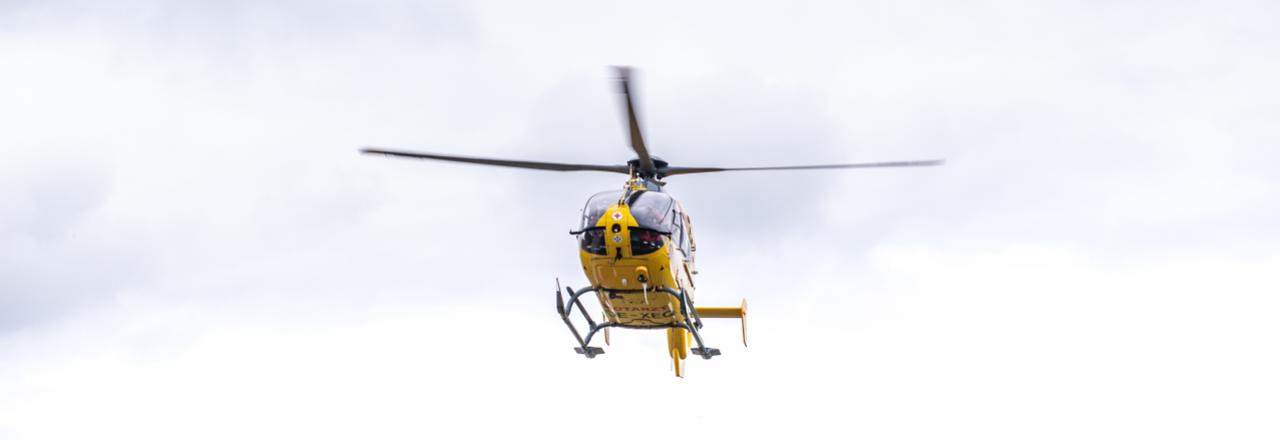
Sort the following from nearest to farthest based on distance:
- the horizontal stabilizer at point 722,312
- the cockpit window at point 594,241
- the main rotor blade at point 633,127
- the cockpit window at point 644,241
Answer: the main rotor blade at point 633,127, the cockpit window at point 644,241, the cockpit window at point 594,241, the horizontal stabilizer at point 722,312

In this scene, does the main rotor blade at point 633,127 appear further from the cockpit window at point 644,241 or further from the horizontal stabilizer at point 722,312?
the horizontal stabilizer at point 722,312

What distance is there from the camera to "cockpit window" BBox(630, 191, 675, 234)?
3778cm

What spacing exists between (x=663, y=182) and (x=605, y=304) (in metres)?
4.47

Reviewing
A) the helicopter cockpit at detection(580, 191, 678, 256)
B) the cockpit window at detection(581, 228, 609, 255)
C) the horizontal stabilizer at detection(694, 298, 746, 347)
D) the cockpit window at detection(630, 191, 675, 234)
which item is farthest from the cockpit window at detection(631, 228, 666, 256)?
the horizontal stabilizer at detection(694, 298, 746, 347)

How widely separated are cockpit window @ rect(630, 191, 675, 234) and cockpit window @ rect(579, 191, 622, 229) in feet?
1.71

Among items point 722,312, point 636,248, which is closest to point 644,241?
point 636,248

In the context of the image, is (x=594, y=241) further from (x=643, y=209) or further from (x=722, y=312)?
(x=722, y=312)

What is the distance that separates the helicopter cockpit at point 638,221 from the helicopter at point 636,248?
25mm

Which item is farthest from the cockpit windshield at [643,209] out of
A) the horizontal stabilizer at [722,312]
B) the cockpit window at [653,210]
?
the horizontal stabilizer at [722,312]

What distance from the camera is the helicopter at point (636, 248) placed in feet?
124

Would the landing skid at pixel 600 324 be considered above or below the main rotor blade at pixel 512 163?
below

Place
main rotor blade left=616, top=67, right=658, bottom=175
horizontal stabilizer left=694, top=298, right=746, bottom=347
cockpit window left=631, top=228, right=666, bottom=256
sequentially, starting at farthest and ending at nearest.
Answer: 1. horizontal stabilizer left=694, top=298, right=746, bottom=347
2. cockpit window left=631, top=228, right=666, bottom=256
3. main rotor blade left=616, top=67, right=658, bottom=175

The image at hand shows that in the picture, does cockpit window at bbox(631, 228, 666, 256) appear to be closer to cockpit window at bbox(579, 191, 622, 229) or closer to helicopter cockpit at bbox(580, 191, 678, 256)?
helicopter cockpit at bbox(580, 191, 678, 256)

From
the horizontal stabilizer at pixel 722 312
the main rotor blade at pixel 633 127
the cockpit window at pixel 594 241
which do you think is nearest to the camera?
the main rotor blade at pixel 633 127
